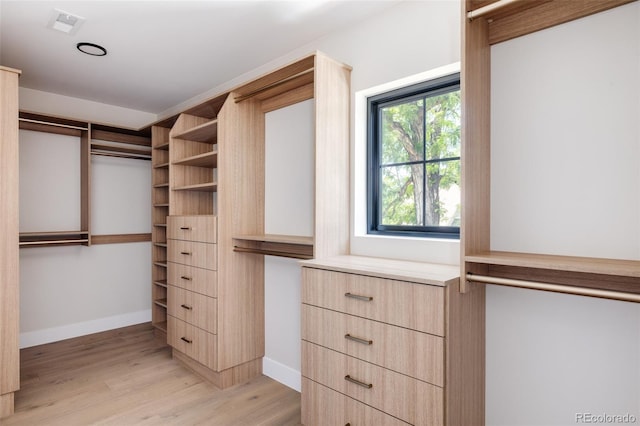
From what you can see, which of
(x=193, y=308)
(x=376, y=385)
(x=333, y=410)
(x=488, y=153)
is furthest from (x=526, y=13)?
(x=193, y=308)

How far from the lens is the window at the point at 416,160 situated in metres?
2.01

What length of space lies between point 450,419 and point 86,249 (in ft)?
12.8

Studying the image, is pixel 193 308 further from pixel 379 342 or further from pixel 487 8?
pixel 487 8

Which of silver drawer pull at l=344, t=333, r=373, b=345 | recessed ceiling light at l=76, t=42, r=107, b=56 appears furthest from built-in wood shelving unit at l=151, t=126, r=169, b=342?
silver drawer pull at l=344, t=333, r=373, b=345

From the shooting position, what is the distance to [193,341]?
9.34 ft

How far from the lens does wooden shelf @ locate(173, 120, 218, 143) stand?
2.81 m

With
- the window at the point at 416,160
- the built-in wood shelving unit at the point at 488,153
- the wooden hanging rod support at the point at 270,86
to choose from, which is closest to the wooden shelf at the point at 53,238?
the wooden hanging rod support at the point at 270,86

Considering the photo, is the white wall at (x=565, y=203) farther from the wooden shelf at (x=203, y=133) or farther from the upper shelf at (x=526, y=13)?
the wooden shelf at (x=203, y=133)

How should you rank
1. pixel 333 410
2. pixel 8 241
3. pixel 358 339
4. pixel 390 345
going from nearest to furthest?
1. pixel 390 345
2. pixel 358 339
3. pixel 333 410
4. pixel 8 241

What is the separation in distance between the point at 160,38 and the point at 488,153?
89.3 inches

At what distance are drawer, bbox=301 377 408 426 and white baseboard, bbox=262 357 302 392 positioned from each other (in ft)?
2.06

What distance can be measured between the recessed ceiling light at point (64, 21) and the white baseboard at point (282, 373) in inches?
106

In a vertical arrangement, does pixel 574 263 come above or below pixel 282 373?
above

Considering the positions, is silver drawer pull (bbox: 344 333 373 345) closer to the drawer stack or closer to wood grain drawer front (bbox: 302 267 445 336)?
wood grain drawer front (bbox: 302 267 445 336)
